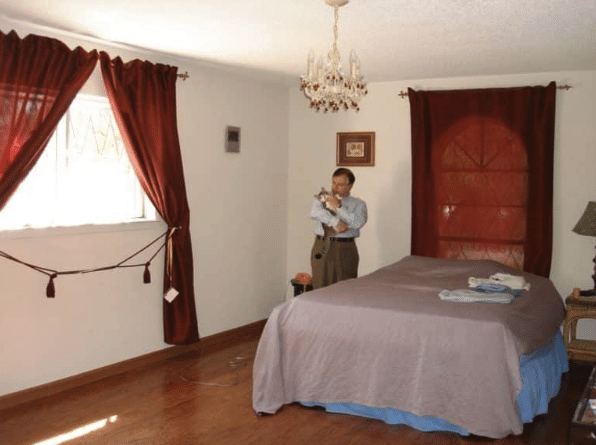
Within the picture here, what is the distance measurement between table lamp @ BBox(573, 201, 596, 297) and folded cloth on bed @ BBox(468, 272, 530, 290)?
87cm

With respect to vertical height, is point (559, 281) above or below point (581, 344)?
above

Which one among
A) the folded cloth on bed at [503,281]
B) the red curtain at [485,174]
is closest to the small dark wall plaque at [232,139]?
the red curtain at [485,174]

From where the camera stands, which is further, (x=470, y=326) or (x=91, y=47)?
(x=91, y=47)

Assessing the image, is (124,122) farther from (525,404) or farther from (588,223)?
(588,223)

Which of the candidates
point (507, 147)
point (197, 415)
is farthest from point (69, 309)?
point (507, 147)

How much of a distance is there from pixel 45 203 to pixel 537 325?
3134 millimetres

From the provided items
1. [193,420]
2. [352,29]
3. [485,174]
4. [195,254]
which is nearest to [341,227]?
[195,254]

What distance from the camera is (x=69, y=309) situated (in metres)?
4.49

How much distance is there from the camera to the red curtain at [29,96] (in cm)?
394

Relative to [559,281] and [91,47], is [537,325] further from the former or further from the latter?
[91,47]

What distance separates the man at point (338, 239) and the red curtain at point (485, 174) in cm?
76

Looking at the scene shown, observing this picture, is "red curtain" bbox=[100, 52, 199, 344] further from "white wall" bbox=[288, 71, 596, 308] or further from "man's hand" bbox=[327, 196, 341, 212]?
"white wall" bbox=[288, 71, 596, 308]

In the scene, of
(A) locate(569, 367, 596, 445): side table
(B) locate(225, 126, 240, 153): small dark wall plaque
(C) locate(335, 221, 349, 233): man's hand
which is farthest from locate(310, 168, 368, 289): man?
(A) locate(569, 367, 596, 445): side table

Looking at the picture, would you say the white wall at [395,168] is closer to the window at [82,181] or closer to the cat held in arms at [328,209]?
the cat held in arms at [328,209]
